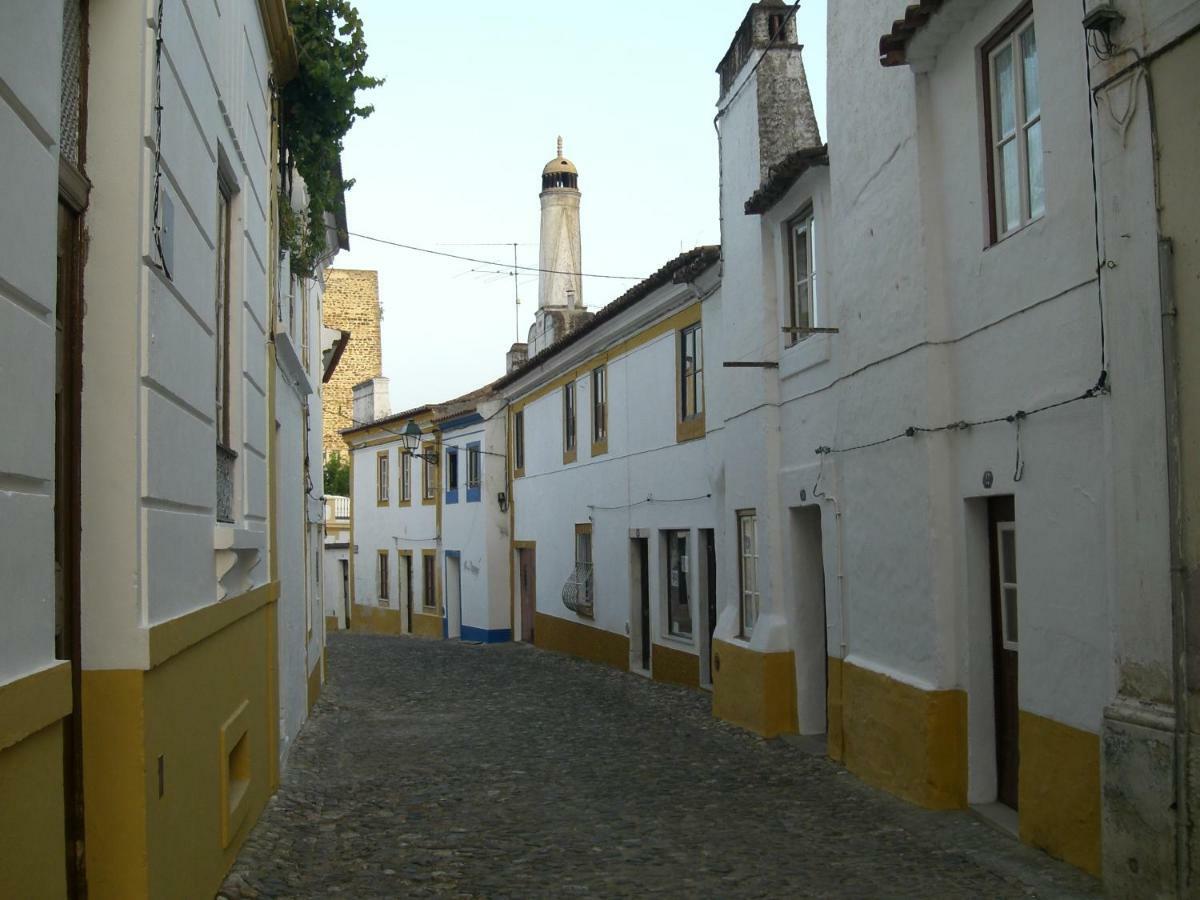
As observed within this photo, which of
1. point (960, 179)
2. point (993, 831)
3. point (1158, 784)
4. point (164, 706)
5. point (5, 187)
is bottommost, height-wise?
point (993, 831)

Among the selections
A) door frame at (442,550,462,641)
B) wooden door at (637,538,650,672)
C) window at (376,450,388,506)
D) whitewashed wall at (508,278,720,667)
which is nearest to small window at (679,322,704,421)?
whitewashed wall at (508,278,720,667)

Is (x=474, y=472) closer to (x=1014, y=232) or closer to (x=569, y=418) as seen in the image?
(x=569, y=418)

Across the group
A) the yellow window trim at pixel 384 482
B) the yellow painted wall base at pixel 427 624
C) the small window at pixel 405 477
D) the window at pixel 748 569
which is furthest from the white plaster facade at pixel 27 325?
the yellow window trim at pixel 384 482

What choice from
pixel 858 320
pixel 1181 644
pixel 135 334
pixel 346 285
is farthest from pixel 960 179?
pixel 346 285

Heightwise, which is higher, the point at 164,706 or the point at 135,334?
the point at 135,334

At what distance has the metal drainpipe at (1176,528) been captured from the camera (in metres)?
5.40

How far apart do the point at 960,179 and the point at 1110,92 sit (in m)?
2.21

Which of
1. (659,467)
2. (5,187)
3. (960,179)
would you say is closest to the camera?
(5,187)

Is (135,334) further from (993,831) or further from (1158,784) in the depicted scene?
(993,831)

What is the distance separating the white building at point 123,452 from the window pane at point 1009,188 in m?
4.51

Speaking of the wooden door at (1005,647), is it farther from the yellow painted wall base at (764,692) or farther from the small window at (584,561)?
the small window at (584,561)

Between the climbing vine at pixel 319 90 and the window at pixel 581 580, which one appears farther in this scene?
the window at pixel 581 580

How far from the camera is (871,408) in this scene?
9.55m

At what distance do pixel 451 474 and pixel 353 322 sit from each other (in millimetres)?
24118
